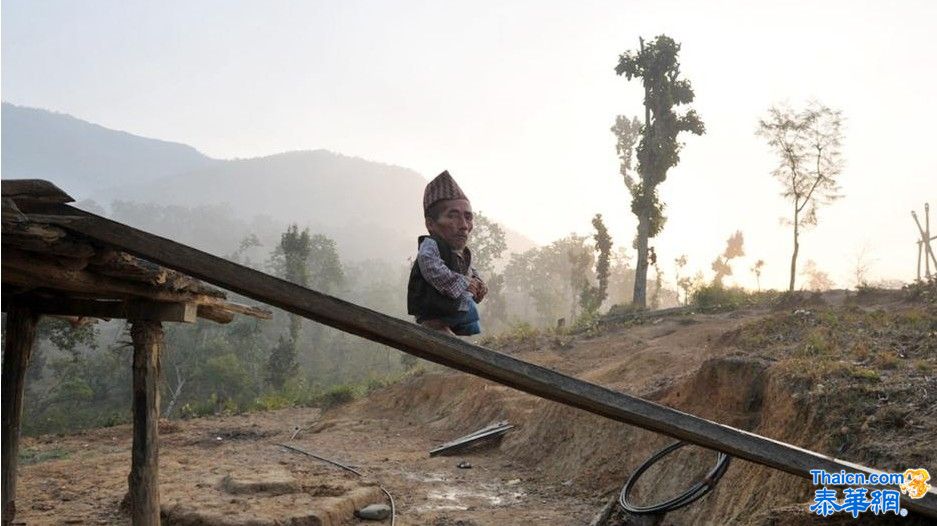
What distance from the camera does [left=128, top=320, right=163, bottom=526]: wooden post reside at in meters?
5.68

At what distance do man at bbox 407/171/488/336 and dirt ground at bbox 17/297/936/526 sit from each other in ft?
7.85

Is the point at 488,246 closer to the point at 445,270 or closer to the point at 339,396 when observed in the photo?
the point at 339,396

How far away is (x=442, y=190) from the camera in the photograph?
3.15 metres

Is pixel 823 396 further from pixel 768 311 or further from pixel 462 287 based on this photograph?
pixel 768 311

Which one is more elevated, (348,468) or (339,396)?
(339,396)

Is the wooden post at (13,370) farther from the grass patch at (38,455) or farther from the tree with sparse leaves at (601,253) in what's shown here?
the tree with sparse leaves at (601,253)

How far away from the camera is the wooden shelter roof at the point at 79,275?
3.17 meters

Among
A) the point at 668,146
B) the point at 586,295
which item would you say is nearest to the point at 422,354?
the point at 668,146

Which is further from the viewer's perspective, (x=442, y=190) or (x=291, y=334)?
(x=291, y=334)

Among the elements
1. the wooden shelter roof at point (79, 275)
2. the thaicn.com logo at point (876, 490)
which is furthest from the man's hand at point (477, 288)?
the wooden shelter roof at point (79, 275)

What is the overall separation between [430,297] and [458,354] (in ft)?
1.10

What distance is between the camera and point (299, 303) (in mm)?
2842

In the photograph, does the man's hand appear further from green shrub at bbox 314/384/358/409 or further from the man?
green shrub at bbox 314/384/358/409

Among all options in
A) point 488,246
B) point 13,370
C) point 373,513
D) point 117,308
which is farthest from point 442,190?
point 488,246
